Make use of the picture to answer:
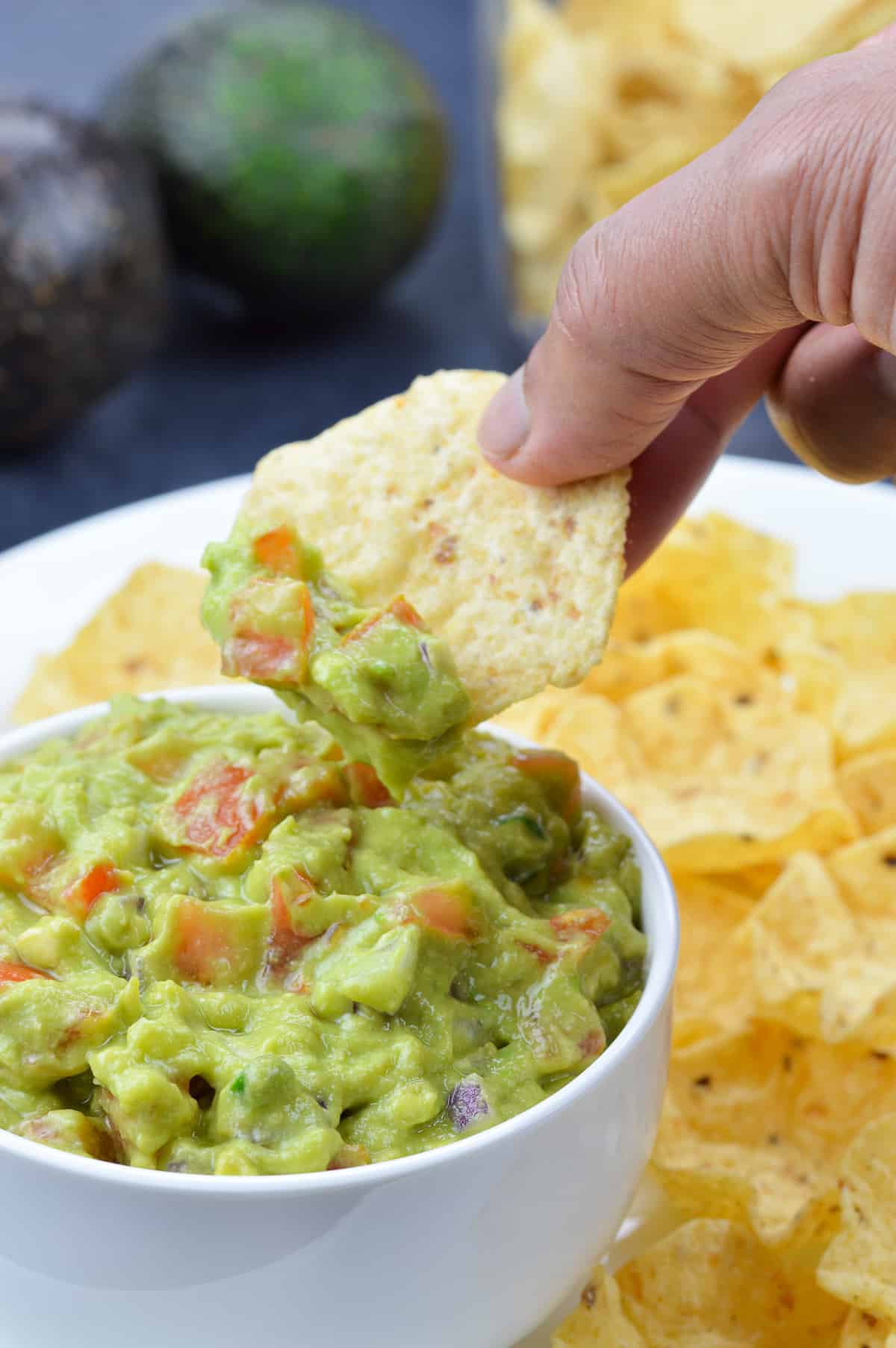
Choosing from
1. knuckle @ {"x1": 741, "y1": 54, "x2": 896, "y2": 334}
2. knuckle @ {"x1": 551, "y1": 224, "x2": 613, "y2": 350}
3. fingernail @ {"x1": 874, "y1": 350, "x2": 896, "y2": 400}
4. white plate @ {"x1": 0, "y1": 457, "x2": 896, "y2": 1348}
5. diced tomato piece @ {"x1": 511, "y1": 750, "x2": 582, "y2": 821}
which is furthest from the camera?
white plate @ {"x1": 0, "y1": 457, "x2": 896, "y2": 1348}

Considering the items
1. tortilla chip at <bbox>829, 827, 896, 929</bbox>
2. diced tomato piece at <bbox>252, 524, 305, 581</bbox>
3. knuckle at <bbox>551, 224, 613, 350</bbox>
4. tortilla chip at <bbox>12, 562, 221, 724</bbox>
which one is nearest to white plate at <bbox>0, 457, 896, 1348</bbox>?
tortilla chip at <bbox>12, 562, 221, 724</bbox>

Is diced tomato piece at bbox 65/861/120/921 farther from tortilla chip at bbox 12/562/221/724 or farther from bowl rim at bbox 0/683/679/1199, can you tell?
tortilla chip at bbox 12/562/221/724

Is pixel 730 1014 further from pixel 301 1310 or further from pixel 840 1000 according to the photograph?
pixel 301 1310

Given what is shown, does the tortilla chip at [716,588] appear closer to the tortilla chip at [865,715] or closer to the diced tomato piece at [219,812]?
the tortilla chip at [865,715]

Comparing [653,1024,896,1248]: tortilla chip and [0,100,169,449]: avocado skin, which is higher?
[0,100,169,449]: avocado skin

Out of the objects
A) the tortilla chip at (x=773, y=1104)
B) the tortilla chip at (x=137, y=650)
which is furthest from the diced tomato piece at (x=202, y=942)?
the tortilla chip at (x=137, y=650)

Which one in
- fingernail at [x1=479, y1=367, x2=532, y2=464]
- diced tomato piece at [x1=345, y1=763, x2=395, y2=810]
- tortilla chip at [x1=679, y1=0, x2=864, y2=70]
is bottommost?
diced tomato piece at [x1=345, y1=763, x2=395, y2=810]

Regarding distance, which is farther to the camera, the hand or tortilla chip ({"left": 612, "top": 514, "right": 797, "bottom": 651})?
tortilla chip ({"left": 612, "top": 514, "right": 797, "bottom": 651})
